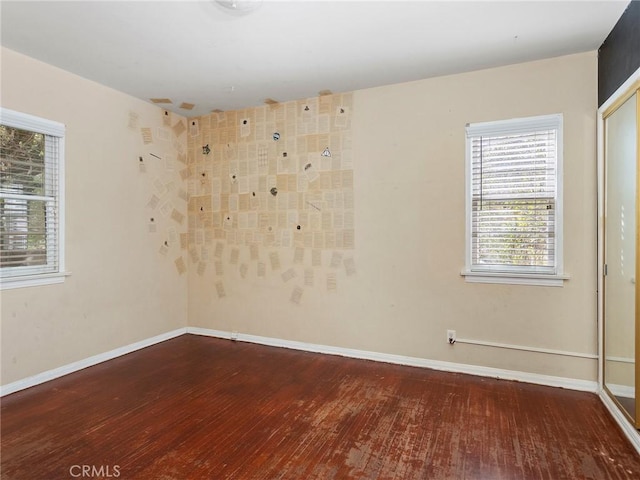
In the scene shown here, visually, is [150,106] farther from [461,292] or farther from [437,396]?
[437,396]

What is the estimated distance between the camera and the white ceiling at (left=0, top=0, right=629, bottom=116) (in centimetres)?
237

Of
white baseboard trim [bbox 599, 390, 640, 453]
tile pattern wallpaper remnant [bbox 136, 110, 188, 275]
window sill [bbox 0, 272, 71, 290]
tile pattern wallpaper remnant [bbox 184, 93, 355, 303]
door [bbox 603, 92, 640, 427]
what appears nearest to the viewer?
white baseboard trim [bbox 599, 390, 640, 453]

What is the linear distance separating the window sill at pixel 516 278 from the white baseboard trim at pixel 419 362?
30.8 inches

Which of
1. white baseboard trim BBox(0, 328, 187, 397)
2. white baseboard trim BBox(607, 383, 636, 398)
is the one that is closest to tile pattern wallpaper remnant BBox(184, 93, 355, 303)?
white baseboard trim BBox(0, 328, 187, 397)

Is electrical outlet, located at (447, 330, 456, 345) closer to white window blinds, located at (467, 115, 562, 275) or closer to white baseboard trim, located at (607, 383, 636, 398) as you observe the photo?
white window blinds, located at (467, 115, 562, 275)

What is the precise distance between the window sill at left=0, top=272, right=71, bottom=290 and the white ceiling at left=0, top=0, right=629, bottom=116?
6.02 ft

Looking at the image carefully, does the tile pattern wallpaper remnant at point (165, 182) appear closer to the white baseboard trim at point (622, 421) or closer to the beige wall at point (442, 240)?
the beige wall at point (442, 240)

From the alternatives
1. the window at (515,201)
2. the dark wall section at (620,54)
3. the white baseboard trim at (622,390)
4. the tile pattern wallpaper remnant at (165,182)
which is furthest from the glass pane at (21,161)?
the white baseboard trim at (622,390)

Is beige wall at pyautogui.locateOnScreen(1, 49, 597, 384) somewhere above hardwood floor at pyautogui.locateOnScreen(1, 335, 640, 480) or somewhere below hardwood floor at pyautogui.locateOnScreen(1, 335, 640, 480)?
above

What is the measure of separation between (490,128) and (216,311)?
3.61 metres

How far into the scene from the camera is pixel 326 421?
8.29 feet

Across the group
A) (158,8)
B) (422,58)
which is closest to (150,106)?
(158,8)

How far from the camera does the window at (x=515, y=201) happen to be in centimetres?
309

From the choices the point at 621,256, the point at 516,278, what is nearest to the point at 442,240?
the point at 516,278
